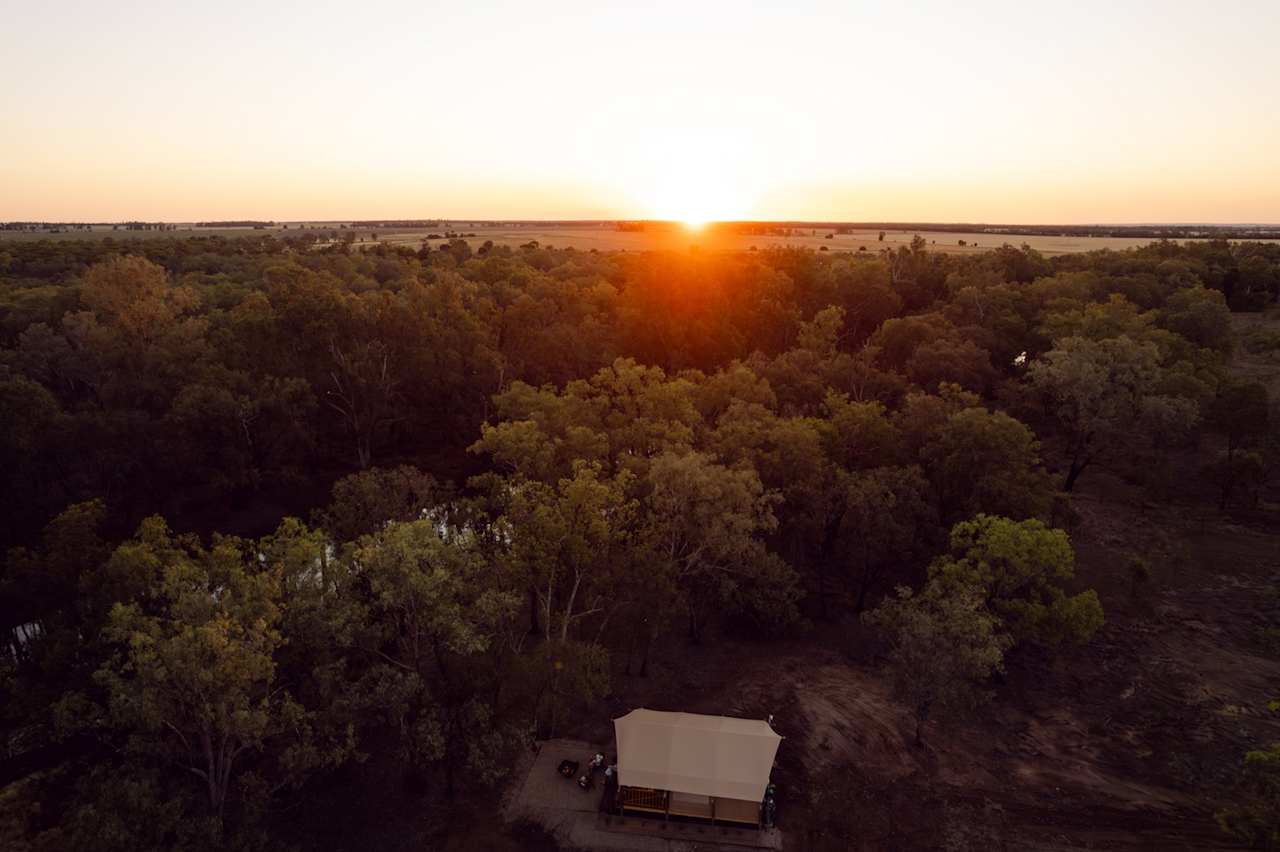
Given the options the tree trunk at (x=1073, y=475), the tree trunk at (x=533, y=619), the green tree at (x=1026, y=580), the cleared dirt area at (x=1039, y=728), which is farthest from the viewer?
the tree trunk at (x=1073, y=475)

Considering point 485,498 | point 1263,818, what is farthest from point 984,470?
point 485,498

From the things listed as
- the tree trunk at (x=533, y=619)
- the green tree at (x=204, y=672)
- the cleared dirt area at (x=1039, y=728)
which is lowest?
the cleared dirt area at (x=1039, y=728)

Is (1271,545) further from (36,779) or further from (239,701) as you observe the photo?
(36,779)

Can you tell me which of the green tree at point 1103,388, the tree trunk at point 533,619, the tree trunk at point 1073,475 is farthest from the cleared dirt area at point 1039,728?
the green tree at point 1103,388

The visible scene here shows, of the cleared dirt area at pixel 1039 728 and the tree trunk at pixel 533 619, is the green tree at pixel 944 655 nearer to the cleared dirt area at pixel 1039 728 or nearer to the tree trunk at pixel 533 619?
the cleared dirt area at pixel 1039 728

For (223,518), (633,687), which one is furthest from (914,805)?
(223,518)

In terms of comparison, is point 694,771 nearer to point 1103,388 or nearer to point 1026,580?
point 1026,580

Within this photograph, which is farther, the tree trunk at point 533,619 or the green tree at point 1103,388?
the green tree at point 1103,388

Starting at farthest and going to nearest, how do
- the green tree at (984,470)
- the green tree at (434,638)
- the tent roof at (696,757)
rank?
the green tree at (984,470)
the tent roof at (696,757)
the green tree at (434,638)
